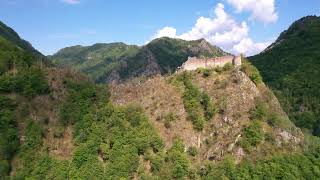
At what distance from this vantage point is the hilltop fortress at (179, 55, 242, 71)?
410 feet

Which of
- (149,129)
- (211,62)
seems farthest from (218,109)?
(211,62)

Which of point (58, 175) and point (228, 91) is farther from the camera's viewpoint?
point (228, 91)

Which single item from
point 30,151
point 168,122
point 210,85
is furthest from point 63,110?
point 210,85

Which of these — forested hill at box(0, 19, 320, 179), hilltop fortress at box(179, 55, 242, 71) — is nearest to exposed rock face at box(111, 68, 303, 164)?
forested hill at box(0, 19, 320, 179)

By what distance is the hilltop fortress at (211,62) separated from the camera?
410ft

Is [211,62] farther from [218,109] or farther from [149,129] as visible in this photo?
[149,129]

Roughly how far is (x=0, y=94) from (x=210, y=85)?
4977 centimetres

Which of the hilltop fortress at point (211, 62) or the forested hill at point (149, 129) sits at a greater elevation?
the hilltop fortress at point (211, 62)

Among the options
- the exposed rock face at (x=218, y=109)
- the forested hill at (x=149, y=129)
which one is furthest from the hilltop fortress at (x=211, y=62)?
the exposed rock face at (x=218, y=109)

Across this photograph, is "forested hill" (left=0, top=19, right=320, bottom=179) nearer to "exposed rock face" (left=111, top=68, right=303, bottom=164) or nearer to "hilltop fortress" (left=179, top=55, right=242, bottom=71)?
"exposed rock face" (left=111, top=68, right=303, bottom=164)

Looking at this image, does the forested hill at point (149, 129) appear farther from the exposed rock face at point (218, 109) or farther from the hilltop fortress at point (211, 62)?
Answer: the hilltop fortress at point (211, 62)

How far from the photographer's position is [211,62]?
127 m

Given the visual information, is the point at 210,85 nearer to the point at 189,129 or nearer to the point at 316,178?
the point at 189,129

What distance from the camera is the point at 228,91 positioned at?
118 m
